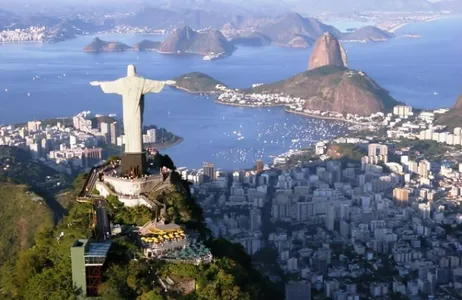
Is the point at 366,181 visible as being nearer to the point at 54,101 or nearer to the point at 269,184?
the point at 269,184

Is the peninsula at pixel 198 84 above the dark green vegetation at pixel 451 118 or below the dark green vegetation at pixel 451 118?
above

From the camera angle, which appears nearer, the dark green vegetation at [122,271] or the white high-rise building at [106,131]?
the dark green vegetation at [122,271]

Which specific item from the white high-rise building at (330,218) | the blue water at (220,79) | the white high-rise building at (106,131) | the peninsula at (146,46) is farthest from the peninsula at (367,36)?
the white high-rise building at (330,218)

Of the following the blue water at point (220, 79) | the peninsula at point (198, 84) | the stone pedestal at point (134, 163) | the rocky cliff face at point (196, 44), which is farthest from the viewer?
the rocky cliff face at point (196, 44)

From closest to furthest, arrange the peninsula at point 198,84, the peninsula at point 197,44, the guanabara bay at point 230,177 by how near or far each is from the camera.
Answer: the guanabara bay at point 230,177 → the peninsula at point 198,84 → the peninsula at point 197,44

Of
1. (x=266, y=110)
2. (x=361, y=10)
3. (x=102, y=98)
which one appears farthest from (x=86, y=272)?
(x=361, y=10)

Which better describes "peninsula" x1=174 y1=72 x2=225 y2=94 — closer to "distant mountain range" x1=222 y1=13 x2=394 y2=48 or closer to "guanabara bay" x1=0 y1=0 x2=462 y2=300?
"guanabara bay" x1=0 y1=0 x2=462 y2=300

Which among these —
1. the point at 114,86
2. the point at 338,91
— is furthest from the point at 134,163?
the point at 338,91

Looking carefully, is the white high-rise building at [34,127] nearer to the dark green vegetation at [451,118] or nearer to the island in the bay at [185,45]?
the dark green vegetation at [451,118]

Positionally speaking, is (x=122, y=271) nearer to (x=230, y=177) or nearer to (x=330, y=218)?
(x=330, y=218)
